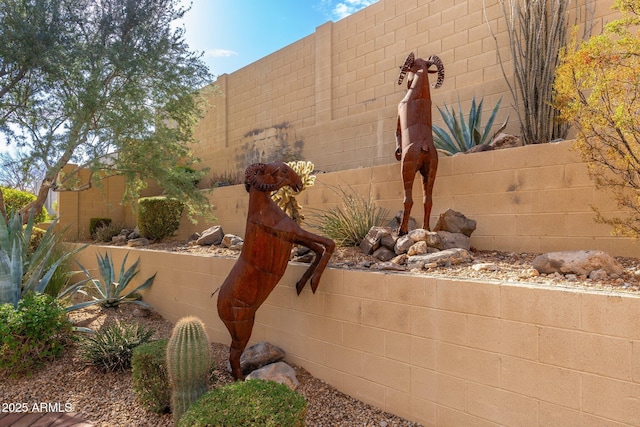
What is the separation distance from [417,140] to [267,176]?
165 cm

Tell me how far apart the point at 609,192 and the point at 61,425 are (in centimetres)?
497

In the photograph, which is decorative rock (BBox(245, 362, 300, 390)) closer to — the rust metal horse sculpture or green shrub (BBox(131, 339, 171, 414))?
the rust metal horse sculpture

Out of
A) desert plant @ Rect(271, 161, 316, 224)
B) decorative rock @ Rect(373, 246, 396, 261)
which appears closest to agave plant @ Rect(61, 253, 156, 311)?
desert plant @ Rect(271, 161, 316, 224)

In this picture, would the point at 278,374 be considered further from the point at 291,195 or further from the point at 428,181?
the point at 428,181

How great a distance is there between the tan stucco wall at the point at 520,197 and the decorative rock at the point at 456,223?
0.14 m

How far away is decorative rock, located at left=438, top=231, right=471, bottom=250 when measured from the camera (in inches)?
156

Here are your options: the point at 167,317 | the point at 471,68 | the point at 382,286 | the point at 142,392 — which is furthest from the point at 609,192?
the point at 167,317

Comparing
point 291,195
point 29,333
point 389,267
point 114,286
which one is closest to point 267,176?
point 291,195

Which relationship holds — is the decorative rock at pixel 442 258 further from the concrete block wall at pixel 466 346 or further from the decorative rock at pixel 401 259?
the concrete block wall at pixel 466 346

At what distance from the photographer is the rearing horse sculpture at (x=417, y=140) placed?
4.03 metres

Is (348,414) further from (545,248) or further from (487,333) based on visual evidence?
(545,248)

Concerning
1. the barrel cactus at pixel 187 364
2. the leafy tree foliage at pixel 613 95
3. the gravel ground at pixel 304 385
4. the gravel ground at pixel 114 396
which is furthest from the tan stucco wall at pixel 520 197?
the barrel cactus at pixel 187 364

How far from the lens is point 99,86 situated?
612 centimetres

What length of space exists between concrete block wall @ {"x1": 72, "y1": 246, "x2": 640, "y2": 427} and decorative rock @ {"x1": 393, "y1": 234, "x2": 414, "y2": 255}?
0.72 meters
